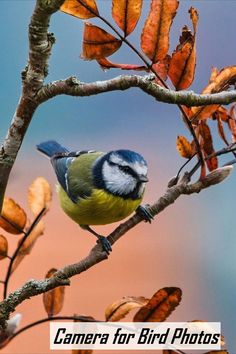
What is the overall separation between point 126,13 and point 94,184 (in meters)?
0.49

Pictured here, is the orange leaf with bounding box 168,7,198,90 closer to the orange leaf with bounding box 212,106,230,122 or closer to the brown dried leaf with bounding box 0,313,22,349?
the orange leaf with bounding box 212,106,230,122

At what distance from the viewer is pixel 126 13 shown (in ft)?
1.49

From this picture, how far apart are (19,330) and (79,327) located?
0.17ft

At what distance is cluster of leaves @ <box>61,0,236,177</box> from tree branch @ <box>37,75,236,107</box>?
31mm

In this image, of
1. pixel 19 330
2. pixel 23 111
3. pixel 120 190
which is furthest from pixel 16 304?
pixel 120 190

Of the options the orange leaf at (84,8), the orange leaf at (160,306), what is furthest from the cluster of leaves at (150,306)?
the orange leaf at (84,8)

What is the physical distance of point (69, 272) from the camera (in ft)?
1.54

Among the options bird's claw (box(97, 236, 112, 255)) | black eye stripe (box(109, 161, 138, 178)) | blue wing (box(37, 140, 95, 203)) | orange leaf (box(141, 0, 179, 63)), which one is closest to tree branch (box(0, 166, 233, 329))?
bird's claw (box(97, 236, 112, 255))

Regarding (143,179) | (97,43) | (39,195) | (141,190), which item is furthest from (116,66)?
(141,190)

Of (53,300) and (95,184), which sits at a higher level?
(95,184)

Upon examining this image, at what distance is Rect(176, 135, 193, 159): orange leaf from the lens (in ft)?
1.64

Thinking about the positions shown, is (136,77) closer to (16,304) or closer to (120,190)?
(16,304)

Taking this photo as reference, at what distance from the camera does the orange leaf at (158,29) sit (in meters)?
0.43

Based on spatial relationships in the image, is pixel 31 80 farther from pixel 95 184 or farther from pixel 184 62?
pixel 95 184
